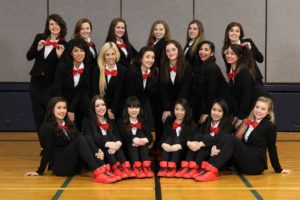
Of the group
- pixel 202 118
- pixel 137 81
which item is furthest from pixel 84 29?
pixel 202 118

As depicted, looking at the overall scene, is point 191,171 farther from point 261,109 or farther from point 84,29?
point 84,29

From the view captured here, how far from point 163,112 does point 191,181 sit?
1.10 metres

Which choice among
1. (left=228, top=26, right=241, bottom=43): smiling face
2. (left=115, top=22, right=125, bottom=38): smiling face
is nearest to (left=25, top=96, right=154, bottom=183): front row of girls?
(left=115, top=22, right=125, bottom=38): smiling face

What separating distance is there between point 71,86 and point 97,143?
77 centimetres

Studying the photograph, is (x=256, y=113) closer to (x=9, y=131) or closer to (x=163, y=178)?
(x=163, y=178)

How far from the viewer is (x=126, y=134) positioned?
5.50 m

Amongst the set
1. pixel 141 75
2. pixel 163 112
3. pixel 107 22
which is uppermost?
pixel 107 22

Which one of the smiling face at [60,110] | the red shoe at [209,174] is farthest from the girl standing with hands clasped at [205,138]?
the smiling face at [60,110]

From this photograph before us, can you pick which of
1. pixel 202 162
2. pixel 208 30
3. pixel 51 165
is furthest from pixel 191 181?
pixel 208 30

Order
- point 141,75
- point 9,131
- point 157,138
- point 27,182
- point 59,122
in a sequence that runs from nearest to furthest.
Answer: point 27,182
point 59,122
point 141,75
point 157,138
point 9,131

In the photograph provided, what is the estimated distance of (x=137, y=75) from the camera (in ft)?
19.4

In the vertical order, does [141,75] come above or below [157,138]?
above

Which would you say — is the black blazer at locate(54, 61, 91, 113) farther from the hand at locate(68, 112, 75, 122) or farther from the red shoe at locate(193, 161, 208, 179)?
the red shoe at locate(193, 161, 208, 179)

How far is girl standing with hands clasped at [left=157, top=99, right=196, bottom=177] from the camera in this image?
5332mm
